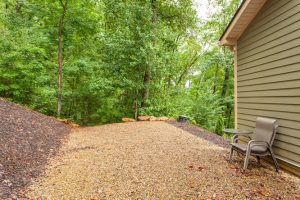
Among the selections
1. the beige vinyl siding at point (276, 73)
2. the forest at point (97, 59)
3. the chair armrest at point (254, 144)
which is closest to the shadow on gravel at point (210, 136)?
the beige vinyl siding at point (276, 73)

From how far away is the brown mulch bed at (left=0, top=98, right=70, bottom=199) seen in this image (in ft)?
11.1

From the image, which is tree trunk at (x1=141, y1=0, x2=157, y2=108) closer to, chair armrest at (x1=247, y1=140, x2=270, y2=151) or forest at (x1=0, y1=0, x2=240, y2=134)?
forest at (x1=0, y1=0, x2=240, y2=134)

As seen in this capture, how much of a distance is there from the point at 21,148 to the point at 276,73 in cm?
530

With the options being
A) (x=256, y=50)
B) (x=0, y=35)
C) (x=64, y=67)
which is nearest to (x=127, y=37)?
(x=64, y=67)

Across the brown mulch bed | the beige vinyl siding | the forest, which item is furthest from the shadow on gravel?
the brown mulch bed

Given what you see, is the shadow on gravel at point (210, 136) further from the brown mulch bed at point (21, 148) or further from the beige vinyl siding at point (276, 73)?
the brown mulch bed at point (21, 148)

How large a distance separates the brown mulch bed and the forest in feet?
10.2

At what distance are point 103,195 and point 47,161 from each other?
6.52ft

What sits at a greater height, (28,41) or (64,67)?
(28,41)

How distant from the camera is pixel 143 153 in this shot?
529 cm

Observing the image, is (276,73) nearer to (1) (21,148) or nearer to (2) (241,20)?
(2) (241,20)

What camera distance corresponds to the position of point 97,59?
39.3 ft

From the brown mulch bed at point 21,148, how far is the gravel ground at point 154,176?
0.70 ft

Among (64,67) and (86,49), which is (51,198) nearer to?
(64,67)
